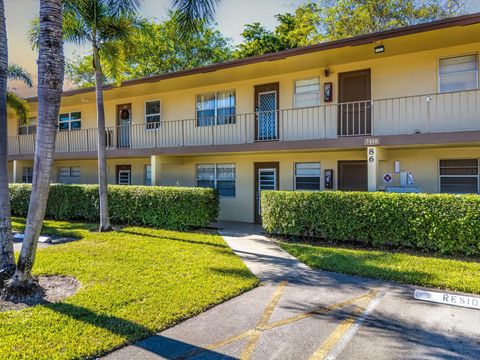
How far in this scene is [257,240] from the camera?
33.1ft

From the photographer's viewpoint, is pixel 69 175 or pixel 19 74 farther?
pixel 69 175

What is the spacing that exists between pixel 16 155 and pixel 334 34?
19.1 m

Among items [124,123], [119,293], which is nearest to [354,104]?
[119,293]

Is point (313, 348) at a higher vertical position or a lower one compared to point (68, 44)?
lower

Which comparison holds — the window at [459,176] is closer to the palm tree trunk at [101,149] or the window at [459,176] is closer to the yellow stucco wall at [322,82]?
the yellow stucco wall at [322,82]

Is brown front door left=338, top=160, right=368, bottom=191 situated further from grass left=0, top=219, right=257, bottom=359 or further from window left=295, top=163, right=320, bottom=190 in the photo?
grass left=0, top=219, right=257, bottom=359

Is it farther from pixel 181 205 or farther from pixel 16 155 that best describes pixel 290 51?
pixel 16 155

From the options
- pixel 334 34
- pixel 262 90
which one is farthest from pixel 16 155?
pixel 334 34

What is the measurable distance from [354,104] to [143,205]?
7.87 metres

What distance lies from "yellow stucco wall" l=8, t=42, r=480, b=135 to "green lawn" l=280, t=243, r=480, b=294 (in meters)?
5.46

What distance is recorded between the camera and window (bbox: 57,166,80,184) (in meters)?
18.6

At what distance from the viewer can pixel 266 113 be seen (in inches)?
517

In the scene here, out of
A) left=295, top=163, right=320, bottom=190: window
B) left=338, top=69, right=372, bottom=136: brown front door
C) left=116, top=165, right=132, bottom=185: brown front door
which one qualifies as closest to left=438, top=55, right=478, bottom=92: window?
left=338, top=69, right=372, bottom=136: brown front door

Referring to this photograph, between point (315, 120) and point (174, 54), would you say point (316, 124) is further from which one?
point (174, 54)
